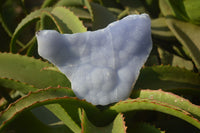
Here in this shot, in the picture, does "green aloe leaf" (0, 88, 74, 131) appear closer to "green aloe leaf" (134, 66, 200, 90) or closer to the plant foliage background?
the plant foliage background

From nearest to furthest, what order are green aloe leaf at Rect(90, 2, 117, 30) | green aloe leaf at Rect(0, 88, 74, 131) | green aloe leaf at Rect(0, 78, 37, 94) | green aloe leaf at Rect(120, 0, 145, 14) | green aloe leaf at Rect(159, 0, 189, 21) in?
green aloe leaf at Rect(0, 88, 74, 131), green aloe leaf at Rect(0, 78, 37, 94), green aloe leaf at Rect(90, 2, 117, 30), green aloe leaf at Rect(159, 0, 189, 21), green aloe leaf at Rect(120, 0, 145, 14)

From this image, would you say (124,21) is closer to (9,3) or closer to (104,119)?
(104,119)

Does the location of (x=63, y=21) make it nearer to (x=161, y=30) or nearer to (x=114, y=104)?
(x=114, y=104)

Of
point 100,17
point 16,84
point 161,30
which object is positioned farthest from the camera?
point 161,30

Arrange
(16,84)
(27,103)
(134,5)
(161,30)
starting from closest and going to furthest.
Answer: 1. (27,103)
2. (16,84)
3. (161,30)
4. (134,5)

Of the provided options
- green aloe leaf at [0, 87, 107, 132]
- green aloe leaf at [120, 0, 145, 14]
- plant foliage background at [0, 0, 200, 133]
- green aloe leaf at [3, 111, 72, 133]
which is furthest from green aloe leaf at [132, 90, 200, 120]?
green aloe leaf at [120, 0, 145, 14]

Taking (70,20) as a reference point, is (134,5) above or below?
below

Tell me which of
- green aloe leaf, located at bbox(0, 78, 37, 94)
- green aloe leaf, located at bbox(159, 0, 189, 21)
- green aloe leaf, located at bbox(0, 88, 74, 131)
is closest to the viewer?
green aloe leaf, located at bbox(0, 88, 74, 131)

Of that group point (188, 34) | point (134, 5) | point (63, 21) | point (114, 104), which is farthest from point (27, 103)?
point (134, 5)
